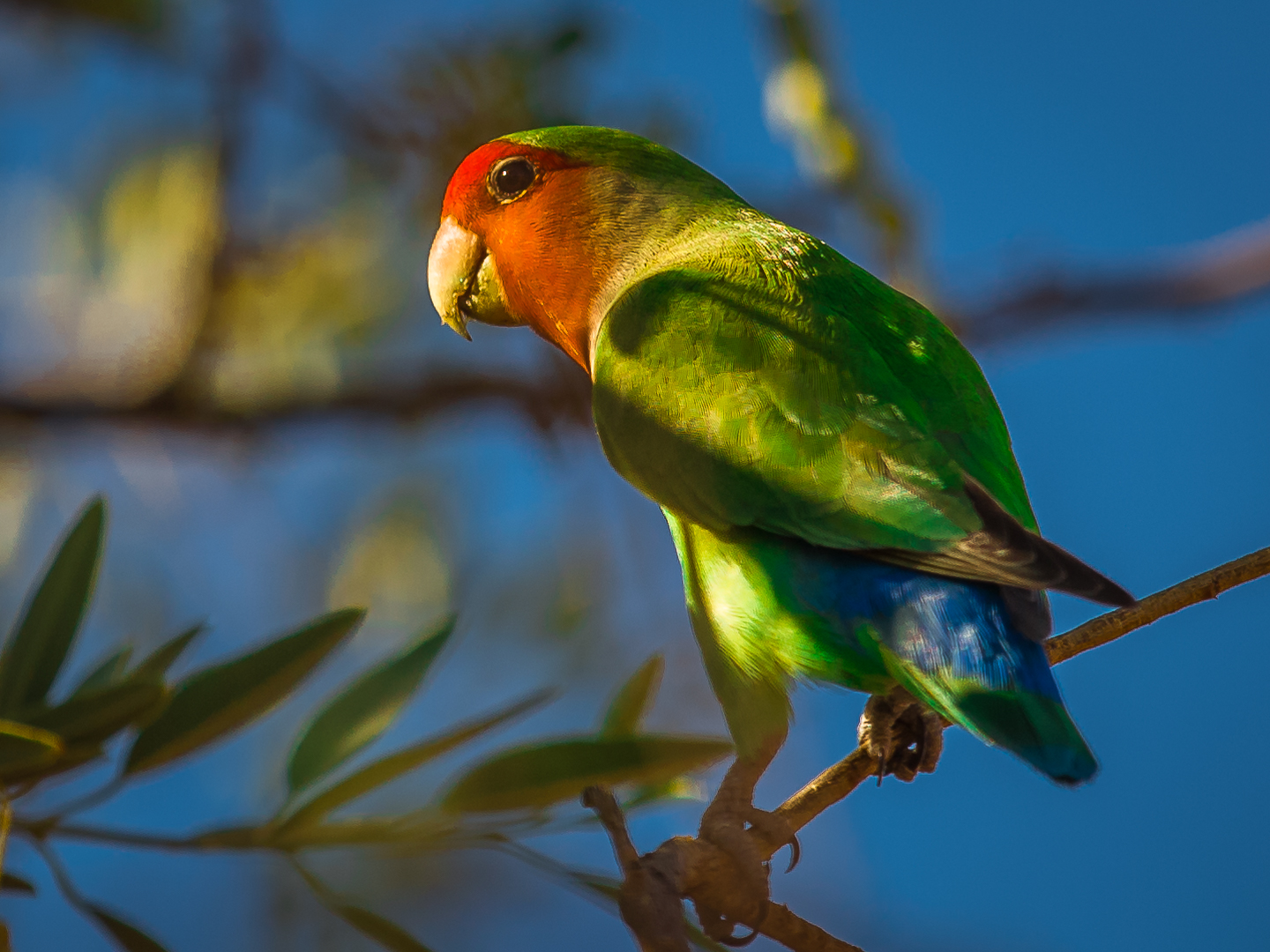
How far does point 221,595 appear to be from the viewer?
408 centimetres

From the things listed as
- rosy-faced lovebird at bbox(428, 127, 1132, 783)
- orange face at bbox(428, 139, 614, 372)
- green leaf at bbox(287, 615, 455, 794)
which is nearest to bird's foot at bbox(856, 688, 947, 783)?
rosy-faced lovebird at bbox(428, 127, 1132, 783)

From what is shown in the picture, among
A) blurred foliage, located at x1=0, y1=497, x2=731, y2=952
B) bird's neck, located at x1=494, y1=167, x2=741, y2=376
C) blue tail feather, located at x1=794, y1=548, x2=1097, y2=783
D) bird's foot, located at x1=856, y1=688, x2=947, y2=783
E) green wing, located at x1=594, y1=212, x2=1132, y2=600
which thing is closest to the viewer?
blurred foliage, located at x1=0, y1=497, x2=731, y2=952

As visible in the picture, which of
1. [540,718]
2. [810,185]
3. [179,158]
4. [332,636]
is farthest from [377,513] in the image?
[332,636]

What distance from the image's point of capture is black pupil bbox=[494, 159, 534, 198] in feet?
8.91

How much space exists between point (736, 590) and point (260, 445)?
1.52m

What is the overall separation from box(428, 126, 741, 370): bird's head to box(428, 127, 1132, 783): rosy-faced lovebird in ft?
0.03

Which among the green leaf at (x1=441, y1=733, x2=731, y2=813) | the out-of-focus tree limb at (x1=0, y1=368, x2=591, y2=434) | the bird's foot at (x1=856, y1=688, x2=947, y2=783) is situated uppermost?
the out-of-focus tree limb at (x1=0, y1=368, x2=591, y2=434)

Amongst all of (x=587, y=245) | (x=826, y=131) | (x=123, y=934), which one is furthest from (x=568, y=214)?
(x=123, y=934)

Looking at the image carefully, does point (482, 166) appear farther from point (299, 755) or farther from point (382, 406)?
point (299, 755)

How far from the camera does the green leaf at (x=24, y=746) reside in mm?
1086

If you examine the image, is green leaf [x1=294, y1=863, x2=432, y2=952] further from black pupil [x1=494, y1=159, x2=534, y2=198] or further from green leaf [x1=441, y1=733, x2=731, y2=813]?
black pupil [x1=494, y1=159, x2=534, y2=198]

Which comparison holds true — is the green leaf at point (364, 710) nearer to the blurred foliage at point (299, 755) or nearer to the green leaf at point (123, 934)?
the blurred foliage at point (299, 755)

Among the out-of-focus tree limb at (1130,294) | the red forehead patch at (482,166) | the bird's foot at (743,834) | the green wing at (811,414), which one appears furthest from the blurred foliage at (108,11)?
the out-of-focus tree limb at (1130,294)

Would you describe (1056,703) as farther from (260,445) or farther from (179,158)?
(179,158)
